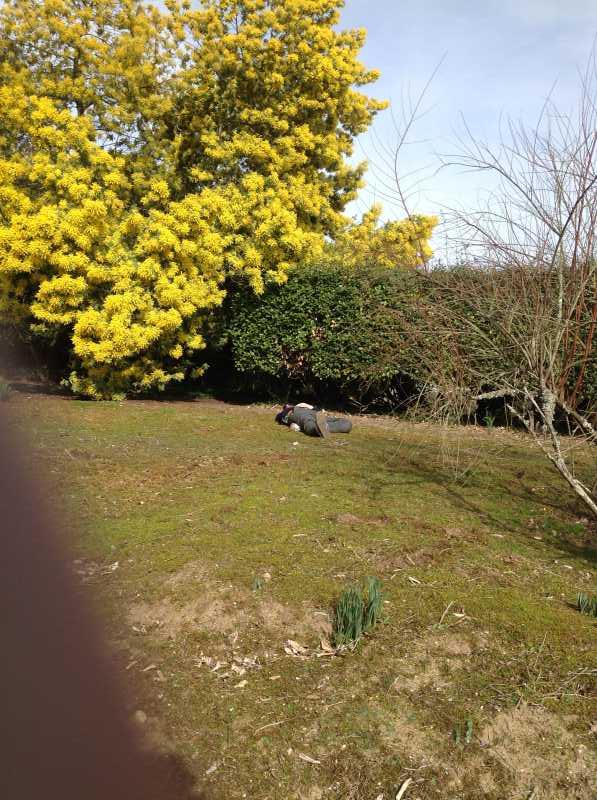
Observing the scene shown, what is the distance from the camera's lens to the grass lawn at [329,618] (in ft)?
8.64

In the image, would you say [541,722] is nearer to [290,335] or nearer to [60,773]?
[60,773]

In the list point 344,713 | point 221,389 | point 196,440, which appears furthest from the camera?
point 221,389

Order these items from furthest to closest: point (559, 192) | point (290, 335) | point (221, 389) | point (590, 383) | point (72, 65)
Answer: point (221, 389), point (72, 65), point (290, 335), point (590, 383), point (559, 192)

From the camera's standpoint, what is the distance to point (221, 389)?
1434 cm

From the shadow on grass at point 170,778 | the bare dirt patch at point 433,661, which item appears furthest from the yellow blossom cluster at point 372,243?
the shadow on grass at point 170,778

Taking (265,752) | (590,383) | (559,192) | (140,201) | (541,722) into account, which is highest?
(140,201)

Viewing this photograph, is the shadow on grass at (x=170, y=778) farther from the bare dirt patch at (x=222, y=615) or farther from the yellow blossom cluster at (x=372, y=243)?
the yellow blossom cluster at (x=372, y=243)

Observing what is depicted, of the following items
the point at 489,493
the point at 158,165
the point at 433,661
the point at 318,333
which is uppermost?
the point at 158,165

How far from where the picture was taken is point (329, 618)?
11.8 ft

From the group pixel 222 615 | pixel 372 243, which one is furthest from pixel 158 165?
pixel 222 615

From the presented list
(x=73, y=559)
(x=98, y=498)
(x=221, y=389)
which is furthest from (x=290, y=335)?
(x=73, y=559)

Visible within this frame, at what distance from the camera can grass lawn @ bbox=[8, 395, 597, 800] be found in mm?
2633

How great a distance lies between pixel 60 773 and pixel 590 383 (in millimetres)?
9089

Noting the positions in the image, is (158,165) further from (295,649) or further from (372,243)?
(295,649)
